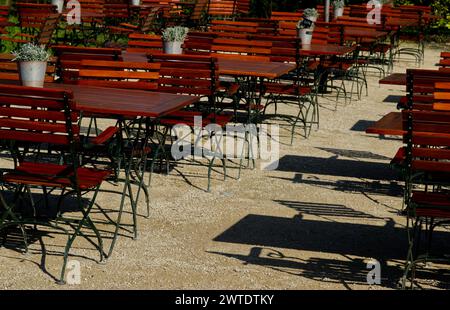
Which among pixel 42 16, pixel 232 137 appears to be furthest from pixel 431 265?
pixel 42 16

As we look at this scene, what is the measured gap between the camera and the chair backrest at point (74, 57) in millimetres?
8539

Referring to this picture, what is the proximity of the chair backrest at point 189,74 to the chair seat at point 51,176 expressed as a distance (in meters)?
2.36

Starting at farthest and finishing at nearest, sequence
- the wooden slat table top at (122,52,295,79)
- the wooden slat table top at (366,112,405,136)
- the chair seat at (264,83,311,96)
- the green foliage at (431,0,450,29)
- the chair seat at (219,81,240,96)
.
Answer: the green foliage at (431,0,450,29) → the chair seat at (264,83,311,96) → the chair seat at (219,81,240,96) → the wooden slat table top at (122,52,295,79) → the wooden slat table top at (366,112,405,136)

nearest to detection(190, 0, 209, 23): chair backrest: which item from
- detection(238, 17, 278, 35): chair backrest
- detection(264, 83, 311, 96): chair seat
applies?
detection(238, 17, 278, 35): chair backrest

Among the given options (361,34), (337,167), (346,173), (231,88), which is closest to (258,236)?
(346,173)

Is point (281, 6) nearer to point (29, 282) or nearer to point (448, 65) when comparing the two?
point (448, 65)

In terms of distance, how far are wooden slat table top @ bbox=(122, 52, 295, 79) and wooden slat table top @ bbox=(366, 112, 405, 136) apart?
1.71 meters

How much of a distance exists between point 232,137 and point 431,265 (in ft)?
13.7

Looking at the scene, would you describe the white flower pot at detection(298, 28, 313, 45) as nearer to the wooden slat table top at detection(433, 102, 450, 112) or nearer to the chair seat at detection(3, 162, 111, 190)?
the wooden slat table top at detection(433, 102, 450, 112)

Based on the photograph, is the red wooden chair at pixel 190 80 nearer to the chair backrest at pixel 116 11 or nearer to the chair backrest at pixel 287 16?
the chair backrest at pixel 287 16

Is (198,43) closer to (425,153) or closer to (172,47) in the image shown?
(172,47)

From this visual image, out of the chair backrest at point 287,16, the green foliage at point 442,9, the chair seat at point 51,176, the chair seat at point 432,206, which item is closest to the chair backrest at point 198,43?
the chair backrest at point 287,16

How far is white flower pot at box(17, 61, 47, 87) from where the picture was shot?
674cm

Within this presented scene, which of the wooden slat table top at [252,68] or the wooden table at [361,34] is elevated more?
the wooden slat table top at [252,68]
